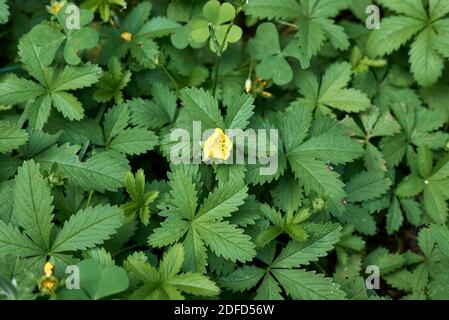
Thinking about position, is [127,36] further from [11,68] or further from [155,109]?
[11,68]

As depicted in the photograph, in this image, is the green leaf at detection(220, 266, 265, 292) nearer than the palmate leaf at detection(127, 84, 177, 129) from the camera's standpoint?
Yes

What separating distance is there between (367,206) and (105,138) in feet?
4.40

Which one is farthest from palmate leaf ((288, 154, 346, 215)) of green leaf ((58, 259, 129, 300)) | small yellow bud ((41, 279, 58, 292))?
small yellow bud ((41, 279, 58, 292))

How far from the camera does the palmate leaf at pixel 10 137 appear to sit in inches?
92.4

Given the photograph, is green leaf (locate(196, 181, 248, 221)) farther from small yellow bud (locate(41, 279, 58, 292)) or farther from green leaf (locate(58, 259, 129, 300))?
small yellow bud (locate(41, 279, 58, 292))

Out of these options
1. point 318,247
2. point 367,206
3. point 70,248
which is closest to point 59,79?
point 70,248

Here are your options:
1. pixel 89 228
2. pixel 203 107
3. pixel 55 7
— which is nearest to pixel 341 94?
pixel 203 107

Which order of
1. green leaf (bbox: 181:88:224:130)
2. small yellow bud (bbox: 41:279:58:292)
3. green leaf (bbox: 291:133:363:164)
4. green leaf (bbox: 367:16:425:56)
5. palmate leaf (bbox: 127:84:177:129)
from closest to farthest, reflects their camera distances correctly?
small yellow bud (bbox: 41:279:58:292)
green leaf (bbox: 181:88:224:130)
green leaf (bbox: 291:133:363:164)
palmate leaf (bbox: 127:84:177:129)
green leaf (bbox: 367:16:425:56)

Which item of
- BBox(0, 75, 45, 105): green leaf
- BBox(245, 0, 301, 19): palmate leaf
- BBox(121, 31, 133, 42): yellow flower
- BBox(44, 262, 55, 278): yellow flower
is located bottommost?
BBox(44, 262, 55, 278): yellow flower

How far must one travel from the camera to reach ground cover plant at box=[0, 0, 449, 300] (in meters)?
2.19

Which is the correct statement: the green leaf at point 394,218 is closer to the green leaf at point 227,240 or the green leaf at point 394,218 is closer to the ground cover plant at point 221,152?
the ground cover plant at point 221,152

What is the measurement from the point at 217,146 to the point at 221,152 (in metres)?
0.03
